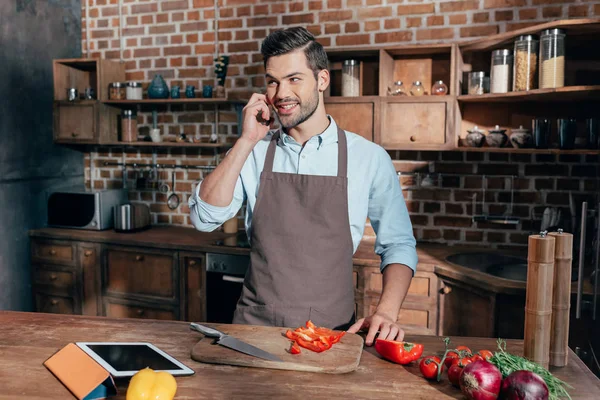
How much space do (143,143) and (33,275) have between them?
4.11ft

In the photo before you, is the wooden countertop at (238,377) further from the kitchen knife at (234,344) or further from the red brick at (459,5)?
the red brick at (459,5)

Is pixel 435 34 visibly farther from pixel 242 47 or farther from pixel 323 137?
pixel 323 137

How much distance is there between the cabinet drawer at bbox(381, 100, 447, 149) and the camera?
3.42 m

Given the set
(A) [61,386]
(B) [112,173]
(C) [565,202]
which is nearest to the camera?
(A) [61,386]

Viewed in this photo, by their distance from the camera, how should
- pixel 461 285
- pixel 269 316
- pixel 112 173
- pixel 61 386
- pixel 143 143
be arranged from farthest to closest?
pixel 112 173, pixel 143 143, pixel 461 285, pixel 269 316, pixel 61 386

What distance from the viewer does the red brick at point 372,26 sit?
3.77m

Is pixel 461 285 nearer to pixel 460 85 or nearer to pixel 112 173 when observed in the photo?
pixel 460 85

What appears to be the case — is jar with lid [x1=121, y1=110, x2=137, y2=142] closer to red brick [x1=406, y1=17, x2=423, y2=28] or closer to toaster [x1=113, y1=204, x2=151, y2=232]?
toaster [x1=113, y1=204, x2=151, y2=232]

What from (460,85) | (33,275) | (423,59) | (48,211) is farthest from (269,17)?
(33,275)

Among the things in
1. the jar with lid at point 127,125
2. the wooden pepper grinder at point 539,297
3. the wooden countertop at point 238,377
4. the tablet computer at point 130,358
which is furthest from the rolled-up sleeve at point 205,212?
the jar with lid at point 127,125

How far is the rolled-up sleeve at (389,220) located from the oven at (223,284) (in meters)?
1.47

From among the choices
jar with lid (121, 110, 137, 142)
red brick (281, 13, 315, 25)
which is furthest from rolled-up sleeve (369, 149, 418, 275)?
jar with lid (121, 110, 137, 142)

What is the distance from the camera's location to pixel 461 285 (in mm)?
3039

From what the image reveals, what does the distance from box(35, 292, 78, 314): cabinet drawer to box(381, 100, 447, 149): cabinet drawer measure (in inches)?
96.9
